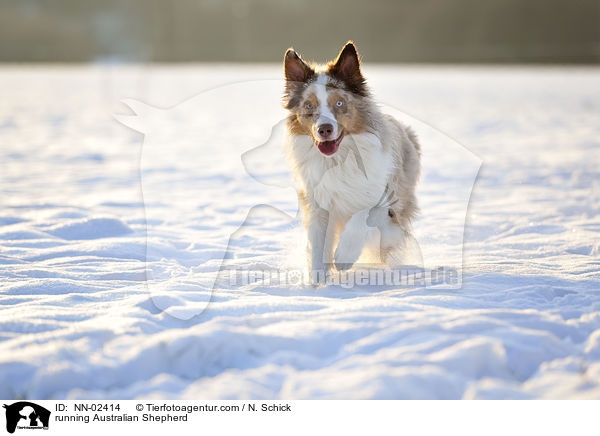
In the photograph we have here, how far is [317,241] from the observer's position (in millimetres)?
4527

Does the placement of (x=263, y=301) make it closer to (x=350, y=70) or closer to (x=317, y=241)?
(x=317, y=241)

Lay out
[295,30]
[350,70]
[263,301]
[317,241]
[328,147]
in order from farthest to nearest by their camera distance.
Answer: [295,30] < [317,241] < [350,70] < [328,147] < [263,301]

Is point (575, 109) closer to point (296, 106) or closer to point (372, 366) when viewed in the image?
point (296, 106)

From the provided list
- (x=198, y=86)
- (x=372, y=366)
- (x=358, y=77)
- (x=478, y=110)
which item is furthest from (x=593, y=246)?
(x=198, y=86)

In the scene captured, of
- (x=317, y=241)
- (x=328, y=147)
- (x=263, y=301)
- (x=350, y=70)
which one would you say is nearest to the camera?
(x=263, y=301)

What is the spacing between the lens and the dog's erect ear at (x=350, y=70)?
167 inches

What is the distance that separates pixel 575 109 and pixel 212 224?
1466 centimetres

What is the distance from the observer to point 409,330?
3324 mm

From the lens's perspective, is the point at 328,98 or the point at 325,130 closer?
the point at 325,130

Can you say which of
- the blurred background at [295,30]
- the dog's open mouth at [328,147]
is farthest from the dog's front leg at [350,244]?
the blurred background at [295,30]
